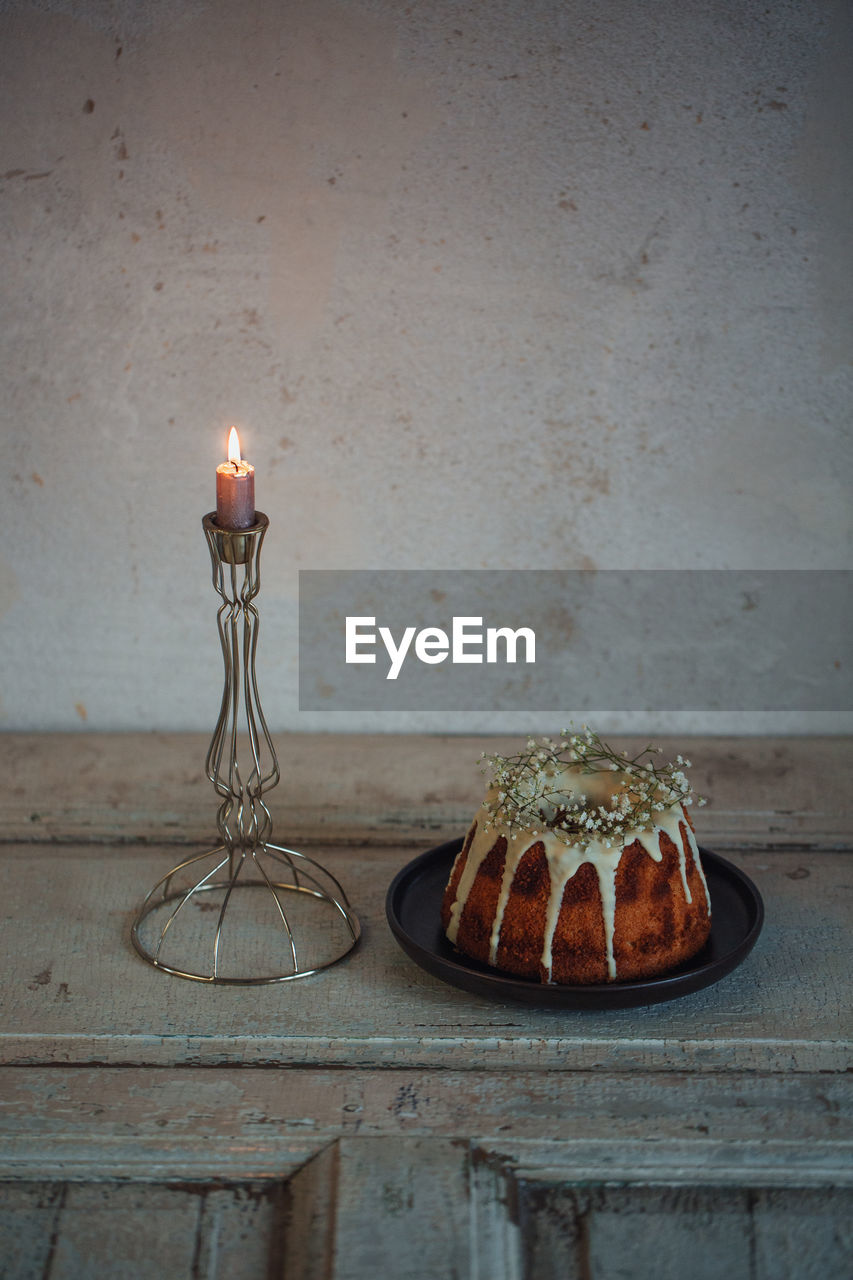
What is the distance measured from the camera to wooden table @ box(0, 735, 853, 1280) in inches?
24.1

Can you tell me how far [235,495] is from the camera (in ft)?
2.43

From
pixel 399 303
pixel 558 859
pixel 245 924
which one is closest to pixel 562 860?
pixel 558 859

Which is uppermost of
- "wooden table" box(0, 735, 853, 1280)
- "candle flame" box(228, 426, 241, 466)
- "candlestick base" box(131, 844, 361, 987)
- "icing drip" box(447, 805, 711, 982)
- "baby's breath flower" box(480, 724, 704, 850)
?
"candle flame" box(228, 426, 241, 466)

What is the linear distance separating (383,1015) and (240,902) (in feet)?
0.65

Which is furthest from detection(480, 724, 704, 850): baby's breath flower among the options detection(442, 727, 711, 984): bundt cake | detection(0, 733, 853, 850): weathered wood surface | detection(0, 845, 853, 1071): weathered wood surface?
detection(0, 733, 853, 850): weathered wood surface

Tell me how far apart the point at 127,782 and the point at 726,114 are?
0.84 metres

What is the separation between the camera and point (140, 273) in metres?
1.08

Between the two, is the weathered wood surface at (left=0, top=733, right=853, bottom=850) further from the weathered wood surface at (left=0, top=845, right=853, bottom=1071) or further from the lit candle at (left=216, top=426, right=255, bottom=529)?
the lit candle at (left=216, top=426, right=255, bottom=529)

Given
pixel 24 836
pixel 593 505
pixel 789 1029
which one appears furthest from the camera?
pixel 593 505

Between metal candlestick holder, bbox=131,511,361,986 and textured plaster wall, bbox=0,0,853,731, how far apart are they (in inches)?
11.9

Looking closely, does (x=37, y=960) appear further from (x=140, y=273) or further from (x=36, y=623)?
(x=140, y=273)

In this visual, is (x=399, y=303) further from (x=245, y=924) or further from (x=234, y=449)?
(x=245, y=924)

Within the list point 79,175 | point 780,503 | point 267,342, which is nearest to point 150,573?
point 267,342

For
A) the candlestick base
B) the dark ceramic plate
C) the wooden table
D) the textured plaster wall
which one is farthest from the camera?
the textured plaster wall
